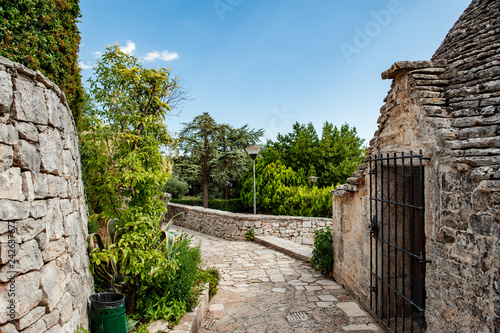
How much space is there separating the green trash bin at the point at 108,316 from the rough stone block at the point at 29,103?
5.77 feet

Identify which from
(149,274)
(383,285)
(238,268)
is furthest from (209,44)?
(383,285)

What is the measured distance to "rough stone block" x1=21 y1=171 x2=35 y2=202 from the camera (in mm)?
1959

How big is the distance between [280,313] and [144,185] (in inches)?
110

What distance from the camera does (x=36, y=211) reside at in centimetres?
205

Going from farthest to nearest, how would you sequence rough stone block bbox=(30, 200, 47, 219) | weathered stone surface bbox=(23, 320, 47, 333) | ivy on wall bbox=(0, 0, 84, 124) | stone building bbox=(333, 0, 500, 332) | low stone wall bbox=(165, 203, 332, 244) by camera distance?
low stone wall bbox=(165, 203, 332, 244) → ivy on wall bbox=(0, 0, 84, 124) → stone building bbox=(333, 0, 500, 332) → rough stone block bbox=(30, 200, 47, 219) → weathered stone surface bbox=(23, 320, 47, 333)

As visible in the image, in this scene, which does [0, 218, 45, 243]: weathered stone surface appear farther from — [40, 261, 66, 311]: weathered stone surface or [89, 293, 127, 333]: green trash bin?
[89, 293, 127, 333]: green trash bin

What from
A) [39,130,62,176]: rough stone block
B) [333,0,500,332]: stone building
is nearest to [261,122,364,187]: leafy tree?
[333,0,500,332]: stone building

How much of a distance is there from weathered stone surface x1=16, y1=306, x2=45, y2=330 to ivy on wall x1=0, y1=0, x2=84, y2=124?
265cm

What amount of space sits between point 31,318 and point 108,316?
1.02 m

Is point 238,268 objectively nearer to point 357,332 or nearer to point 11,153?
point 357,332

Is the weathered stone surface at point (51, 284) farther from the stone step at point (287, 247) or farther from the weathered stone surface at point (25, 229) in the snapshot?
the stone step at point (287, 247)

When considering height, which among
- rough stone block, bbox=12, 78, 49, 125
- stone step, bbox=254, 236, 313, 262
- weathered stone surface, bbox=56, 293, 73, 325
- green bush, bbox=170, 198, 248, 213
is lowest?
stone step, bbox=254, 236, 313, 262

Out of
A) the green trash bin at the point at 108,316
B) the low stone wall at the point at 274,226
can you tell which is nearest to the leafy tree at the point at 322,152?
the low stone wall at the point at 274,226

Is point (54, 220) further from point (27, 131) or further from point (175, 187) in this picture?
point (175, 187)
